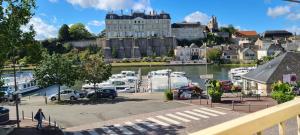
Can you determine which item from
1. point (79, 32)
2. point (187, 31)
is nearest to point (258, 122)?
point (79, 32)

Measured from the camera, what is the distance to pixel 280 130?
8.57 feet

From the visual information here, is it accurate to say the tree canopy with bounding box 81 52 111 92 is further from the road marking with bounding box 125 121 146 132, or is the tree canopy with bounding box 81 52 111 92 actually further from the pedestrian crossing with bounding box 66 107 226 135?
the road marking with bounding box 125 121 146 132

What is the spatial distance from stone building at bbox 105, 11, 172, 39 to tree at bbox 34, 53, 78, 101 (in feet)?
397

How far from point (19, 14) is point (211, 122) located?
41.6ft

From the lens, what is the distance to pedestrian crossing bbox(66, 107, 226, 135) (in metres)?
23.3

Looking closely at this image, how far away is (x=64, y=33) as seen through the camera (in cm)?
15400

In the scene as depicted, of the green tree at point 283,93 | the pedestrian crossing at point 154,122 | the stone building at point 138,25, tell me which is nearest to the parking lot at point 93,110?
the pedestrian crossing at point 154,122

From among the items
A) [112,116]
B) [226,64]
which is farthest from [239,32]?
[112,116]

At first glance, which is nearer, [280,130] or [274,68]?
[280,130]

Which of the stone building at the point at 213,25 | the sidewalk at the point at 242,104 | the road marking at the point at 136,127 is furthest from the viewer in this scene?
the stone building at the point at 213,25

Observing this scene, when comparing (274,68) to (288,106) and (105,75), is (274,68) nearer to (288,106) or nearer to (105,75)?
(105,75)

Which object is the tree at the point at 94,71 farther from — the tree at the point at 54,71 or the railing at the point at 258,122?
the railing at the point at 258,122

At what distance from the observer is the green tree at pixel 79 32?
15862 cm

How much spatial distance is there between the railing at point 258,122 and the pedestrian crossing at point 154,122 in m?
20.2
